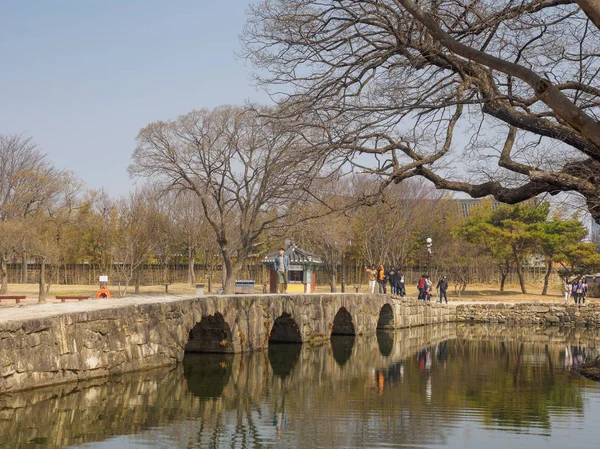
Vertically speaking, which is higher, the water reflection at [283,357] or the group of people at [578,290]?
the group of people at [578,290]

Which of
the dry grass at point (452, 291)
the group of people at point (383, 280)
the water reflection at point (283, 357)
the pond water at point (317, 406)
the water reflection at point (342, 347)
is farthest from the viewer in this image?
the dry grass at point (452, 291)

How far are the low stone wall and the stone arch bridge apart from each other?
536 inches

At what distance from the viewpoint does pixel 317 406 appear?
13.8 m

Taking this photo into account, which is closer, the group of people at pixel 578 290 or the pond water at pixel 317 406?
the pond water at pixel 317 406

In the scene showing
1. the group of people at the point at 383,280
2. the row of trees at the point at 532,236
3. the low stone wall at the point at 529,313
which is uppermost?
the row of trees at the point at 532,236

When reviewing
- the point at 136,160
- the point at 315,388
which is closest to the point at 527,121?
the point at 315,388

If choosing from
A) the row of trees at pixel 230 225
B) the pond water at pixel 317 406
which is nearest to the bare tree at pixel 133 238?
the row of trees at pixel 230 225

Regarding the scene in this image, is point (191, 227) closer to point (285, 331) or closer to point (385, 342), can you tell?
point (385, 342)

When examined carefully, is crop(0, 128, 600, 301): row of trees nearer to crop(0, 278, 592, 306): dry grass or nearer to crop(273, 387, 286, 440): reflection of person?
crop(0, 278, 592, 306): dry grass

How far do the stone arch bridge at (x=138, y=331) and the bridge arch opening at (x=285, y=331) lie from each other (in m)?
0.03

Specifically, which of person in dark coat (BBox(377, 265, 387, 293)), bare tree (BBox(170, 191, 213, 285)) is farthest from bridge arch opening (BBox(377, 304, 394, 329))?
bare tree (BBox(170, 191, 213, 285))

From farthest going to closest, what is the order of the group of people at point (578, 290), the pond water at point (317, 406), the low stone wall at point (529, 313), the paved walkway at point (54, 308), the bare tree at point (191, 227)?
the bare tree at point (191, 227) → the group of people at point (578, 290) → the low stone wall at point (529, 313) → the paved walkway at point (54, 308) → the pond water at point (317, 406)

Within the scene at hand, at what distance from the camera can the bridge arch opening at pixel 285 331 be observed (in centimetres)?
2289

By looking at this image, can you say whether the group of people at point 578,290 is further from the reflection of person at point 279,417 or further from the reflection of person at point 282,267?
the reflection of person at point 279,417
